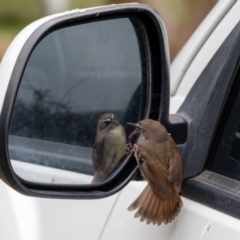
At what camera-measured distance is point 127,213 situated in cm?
260

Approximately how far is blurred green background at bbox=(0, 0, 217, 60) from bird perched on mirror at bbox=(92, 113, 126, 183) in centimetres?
569

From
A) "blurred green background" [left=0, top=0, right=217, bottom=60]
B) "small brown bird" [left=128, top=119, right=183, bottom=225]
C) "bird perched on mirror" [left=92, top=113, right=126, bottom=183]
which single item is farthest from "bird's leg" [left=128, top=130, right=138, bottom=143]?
"blurred green background" [left=0, top=0, right=217, bottom=60]

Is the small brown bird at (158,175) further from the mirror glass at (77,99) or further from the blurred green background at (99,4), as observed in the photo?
the blurred green background at (99,4)

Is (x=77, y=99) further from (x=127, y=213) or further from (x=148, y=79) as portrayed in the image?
(x=127, y=213)

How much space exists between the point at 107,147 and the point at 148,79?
0.86 feet

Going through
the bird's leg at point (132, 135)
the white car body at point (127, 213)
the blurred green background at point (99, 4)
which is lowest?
the blurred green background at point (99, 4)

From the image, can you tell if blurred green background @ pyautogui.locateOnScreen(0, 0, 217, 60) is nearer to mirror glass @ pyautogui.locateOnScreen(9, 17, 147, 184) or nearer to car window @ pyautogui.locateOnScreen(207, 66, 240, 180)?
mirror glass @ pyautogui.locateOnScreen(9, 17, 147, 184)

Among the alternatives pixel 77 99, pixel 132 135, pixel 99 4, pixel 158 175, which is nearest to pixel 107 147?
pixel 132 135

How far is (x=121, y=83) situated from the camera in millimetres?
2814

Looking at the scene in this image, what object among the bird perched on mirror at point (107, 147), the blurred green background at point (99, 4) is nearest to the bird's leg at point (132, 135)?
the bird perched on mirror at point (107, 147)

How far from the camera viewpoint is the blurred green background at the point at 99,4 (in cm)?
923

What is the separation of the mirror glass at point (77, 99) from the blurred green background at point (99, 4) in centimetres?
545

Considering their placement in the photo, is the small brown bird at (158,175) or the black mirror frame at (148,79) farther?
the small brown bird at (158,175)

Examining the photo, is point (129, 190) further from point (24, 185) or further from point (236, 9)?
point (236, 9)
